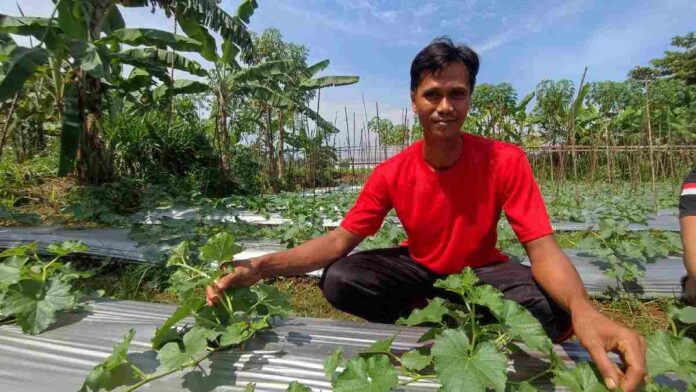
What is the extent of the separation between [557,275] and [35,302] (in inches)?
62.4

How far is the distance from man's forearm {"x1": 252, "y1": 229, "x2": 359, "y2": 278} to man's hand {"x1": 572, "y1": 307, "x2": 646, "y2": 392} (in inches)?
35.5

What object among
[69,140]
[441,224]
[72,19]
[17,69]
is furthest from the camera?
[69,140]

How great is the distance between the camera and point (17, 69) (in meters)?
3.42

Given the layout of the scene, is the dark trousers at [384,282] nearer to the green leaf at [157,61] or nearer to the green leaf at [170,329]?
the green leaf at [170,329]

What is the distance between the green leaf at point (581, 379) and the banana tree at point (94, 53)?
4110 mm

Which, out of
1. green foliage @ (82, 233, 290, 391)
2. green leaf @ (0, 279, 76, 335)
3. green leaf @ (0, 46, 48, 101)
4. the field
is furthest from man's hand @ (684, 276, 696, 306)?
green leaf @ (0, 46, 48, 101)

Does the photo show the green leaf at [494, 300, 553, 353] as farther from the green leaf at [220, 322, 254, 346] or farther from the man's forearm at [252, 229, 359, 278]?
the man's forearm at [252, 229, 359, 278]

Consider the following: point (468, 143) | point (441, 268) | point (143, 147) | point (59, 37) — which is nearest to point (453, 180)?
point (468, 143)

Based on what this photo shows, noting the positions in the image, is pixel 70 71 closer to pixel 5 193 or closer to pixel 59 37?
pixel 59 37

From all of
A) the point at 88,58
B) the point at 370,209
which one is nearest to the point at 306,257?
the point at 370,209

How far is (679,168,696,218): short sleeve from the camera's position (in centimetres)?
150

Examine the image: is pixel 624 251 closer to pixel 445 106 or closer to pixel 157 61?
pixel 445 106

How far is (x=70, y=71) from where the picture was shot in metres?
5.02

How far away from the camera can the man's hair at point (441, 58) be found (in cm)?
153
